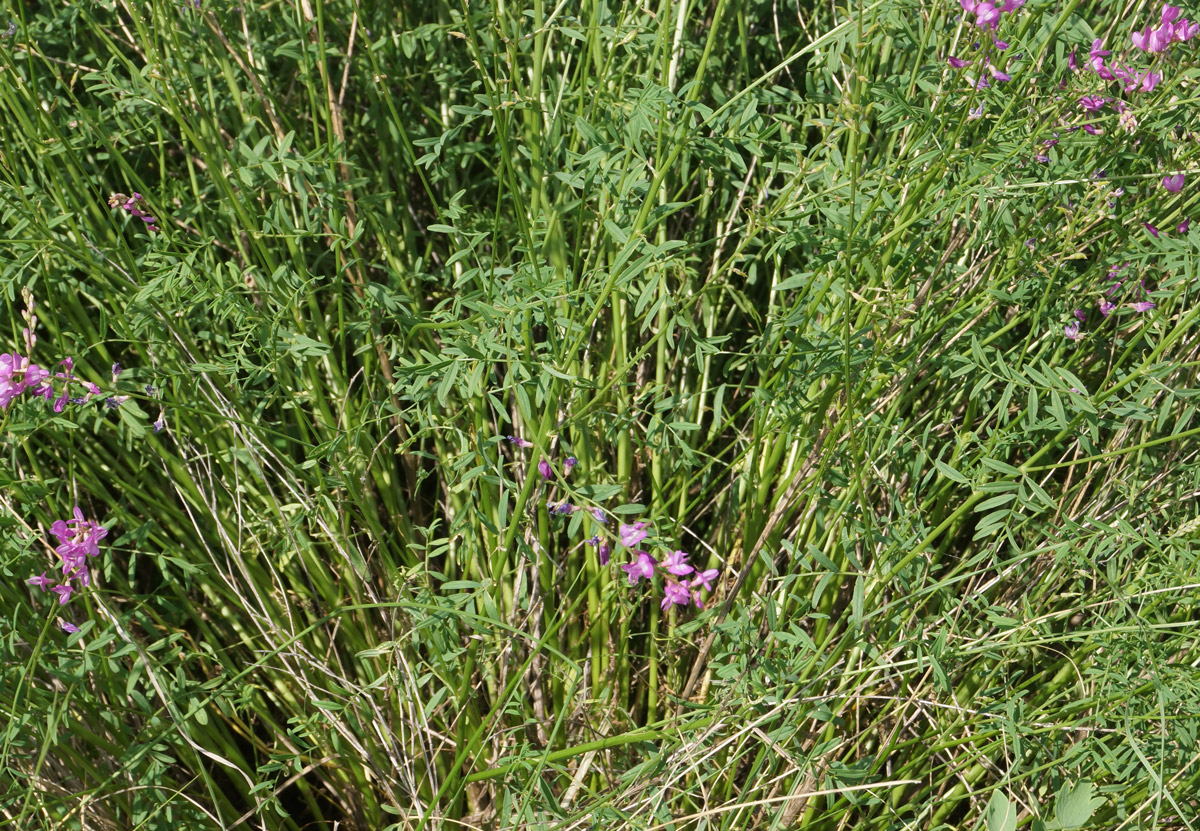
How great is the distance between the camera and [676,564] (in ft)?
4.98

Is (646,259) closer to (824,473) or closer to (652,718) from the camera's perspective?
(824,473)

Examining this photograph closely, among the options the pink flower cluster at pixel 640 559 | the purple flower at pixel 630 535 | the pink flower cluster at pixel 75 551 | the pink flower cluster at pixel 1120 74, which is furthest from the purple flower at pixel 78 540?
the pink flower cluster at pixel 1120 74

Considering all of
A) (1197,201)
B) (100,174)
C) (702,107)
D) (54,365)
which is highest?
(702,107)

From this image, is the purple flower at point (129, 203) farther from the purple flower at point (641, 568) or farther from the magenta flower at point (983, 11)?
the magenta flower at point (983, 11)

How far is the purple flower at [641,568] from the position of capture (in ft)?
4.89

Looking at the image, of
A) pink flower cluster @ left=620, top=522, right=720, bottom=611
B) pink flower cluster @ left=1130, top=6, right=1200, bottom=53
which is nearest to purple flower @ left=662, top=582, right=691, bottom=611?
pink flower cluster @ left=620, top=522, right=720, bottom=611

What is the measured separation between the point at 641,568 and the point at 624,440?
0.35 metres

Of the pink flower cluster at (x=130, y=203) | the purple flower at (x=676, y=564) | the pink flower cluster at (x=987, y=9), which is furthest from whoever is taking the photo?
the pink flower cluster at (x=130, y=203)

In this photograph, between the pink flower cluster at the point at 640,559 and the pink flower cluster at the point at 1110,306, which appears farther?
the pink flower cluster at the point at 1110,306

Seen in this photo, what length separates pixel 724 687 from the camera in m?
1.61

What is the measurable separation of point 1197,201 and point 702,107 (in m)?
0.81

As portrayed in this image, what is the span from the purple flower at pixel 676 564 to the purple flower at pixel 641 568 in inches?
0.8

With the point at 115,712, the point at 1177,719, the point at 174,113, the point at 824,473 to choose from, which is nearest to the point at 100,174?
A: the point at 174,113

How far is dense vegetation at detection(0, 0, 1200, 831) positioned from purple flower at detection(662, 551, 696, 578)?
0.04 ft
